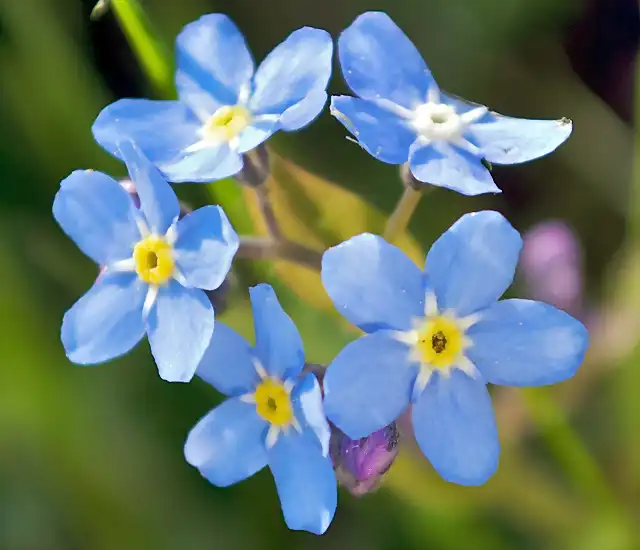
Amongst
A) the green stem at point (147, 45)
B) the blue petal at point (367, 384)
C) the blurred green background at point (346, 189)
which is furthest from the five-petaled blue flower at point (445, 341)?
the blurred green background at point (346, 189)

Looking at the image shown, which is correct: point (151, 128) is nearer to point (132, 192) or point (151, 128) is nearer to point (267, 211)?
point (132, 192)

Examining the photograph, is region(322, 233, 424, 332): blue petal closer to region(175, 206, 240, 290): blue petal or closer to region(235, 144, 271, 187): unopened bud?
region(175, 206, 240, 290): blue petal

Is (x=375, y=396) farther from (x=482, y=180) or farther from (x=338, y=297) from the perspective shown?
(x=482, y=180)

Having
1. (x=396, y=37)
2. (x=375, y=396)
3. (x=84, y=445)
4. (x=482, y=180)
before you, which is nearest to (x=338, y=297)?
(x=375, y=396)

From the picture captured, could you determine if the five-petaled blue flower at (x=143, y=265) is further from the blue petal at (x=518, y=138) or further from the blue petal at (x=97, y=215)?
the blue petal at (x=518, y=138)

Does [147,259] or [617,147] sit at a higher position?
[147,259]

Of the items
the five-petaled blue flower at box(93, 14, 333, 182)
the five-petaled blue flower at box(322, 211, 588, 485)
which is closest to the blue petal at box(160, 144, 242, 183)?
the five-petaled blue flower at box(93, 14, 333, 182)

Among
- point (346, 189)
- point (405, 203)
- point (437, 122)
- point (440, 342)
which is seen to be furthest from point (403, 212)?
point (346, 189)
